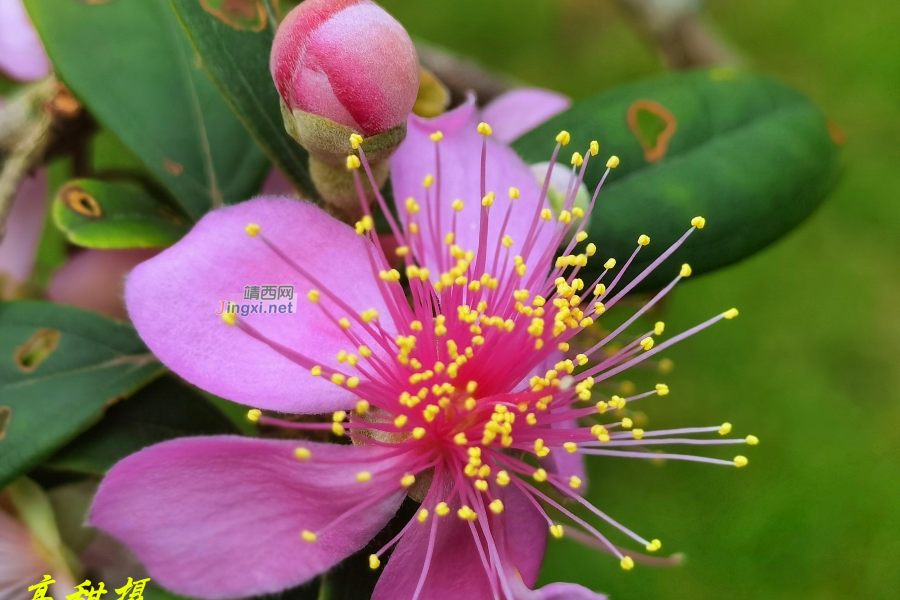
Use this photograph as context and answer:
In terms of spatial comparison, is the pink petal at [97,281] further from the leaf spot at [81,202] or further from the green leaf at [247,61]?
the green leaf at [247,61]

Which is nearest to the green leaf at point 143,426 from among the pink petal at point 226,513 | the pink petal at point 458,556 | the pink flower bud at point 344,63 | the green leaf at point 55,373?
the green leaf at point 55,373

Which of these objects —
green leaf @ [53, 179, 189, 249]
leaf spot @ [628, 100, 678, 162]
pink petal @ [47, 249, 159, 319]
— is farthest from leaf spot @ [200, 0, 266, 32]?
leaf spot @ [628, 100, 678, 162]

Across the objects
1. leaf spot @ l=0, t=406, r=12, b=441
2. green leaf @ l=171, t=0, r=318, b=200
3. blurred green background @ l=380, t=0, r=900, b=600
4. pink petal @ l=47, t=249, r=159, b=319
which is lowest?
blurred green background @ l=380, t=0, r=900, b=600

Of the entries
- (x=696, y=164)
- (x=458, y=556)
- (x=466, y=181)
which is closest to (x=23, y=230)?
(x=466, y=181)

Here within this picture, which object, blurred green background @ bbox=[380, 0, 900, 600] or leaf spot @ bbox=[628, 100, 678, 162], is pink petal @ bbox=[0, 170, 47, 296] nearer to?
leaf spot @ bbox=[628, 100, 678, 162]

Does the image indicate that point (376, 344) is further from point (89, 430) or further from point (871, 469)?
point (871, 469)

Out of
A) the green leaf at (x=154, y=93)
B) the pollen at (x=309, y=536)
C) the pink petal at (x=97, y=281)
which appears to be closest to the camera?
the pollen at (x=309, y=536)
